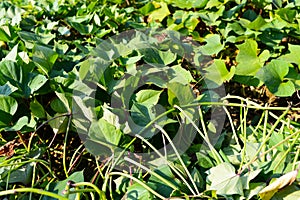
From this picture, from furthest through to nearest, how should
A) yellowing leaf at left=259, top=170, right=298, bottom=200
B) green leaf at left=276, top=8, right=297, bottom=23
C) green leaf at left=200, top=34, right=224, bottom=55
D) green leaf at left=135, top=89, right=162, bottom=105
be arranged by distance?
1. green leaf at left=276, top=8, right=297, bottom=23
2. green leaf at left=200, top=34, right=224, bottom=55
3. green leaf at left=135, top=89, right=162, bottom=105
4. yellowing leaf at left=259, top=170, right=298, bottom=200

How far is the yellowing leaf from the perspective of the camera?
653mm

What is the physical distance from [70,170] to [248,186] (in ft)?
1.12

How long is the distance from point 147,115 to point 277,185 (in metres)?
0.27

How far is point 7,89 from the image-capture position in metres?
0.86

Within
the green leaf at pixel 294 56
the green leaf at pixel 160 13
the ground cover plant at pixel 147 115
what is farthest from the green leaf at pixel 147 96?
the green leaf at pixel 160 13

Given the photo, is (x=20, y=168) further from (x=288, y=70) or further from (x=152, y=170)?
(x=288, y=70)

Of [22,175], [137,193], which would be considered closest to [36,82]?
[22,175]

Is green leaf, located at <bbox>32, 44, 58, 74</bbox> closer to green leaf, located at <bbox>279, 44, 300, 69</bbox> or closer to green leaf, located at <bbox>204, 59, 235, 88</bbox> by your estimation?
green leaf, located at <bbox>204, 59, 235, 88</bbox>

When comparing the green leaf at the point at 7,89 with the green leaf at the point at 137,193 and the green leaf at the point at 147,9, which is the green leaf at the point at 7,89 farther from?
the green leaf at the point at 147,9

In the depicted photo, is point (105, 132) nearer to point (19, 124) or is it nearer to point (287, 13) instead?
point (19, 124)

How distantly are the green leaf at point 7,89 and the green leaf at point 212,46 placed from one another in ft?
1.65

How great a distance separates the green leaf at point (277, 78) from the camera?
95 cm

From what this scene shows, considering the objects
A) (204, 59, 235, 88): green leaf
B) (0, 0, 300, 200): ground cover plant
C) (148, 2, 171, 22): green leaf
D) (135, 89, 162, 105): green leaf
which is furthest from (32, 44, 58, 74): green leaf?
(148, 2, 171, 22): green leaf

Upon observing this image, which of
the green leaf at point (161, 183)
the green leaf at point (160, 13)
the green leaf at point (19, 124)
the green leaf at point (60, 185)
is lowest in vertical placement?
the green leaf at point (161, 183)
